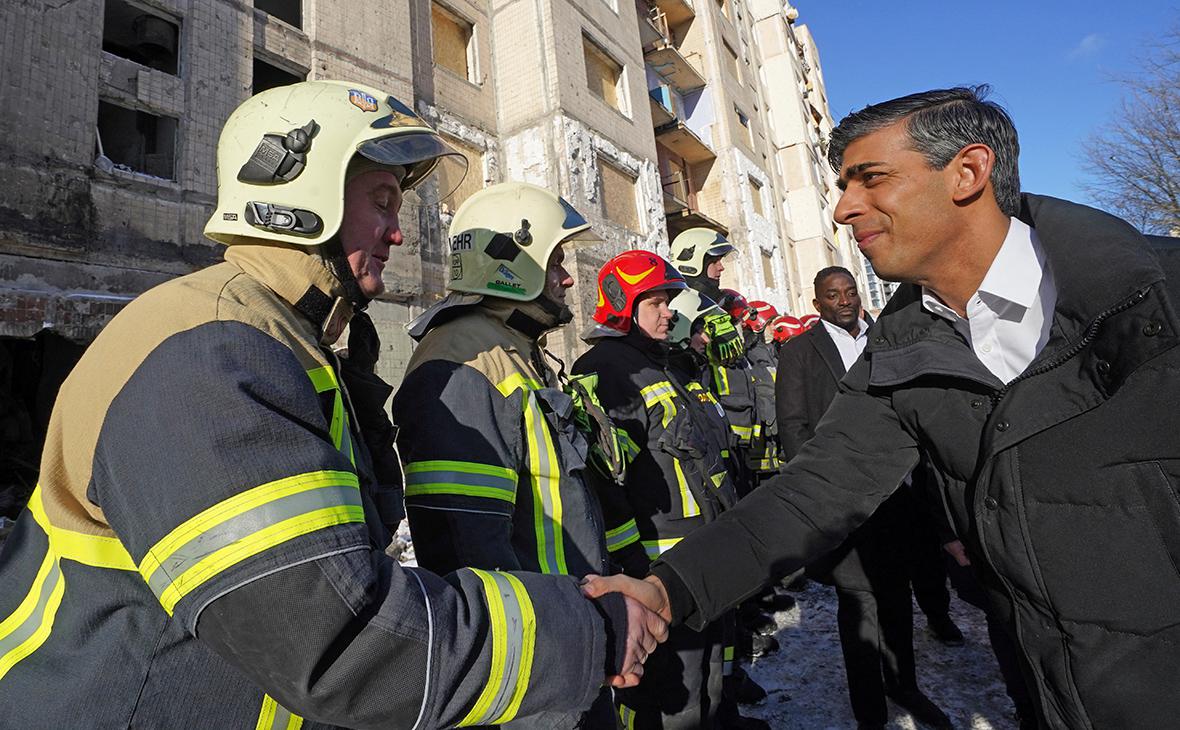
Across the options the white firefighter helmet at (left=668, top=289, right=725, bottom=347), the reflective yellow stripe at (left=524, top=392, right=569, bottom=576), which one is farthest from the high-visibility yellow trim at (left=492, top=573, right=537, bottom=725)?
the white firefighter helmet at (left=668, top=289, right=725, bottom=347)

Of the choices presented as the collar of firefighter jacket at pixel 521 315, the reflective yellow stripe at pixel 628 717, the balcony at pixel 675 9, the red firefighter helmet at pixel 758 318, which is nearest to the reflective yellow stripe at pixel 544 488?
the collar of firefighter jacket at pixel 521 315

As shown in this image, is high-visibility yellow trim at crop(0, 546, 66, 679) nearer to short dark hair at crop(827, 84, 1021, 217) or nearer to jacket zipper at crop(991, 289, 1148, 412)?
jacket zipper at crop(991, 289, 1148, 412)

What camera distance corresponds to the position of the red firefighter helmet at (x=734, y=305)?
22.5 ft

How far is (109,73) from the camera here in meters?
7.00

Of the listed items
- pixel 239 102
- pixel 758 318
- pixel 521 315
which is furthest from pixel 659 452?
pixel 239 102

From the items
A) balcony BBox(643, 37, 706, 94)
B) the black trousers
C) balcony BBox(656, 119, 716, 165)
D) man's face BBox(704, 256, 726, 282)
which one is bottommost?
the black trousers

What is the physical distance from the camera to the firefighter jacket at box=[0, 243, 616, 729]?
88 centimetres

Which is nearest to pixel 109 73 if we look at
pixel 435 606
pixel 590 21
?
pixel 435 606

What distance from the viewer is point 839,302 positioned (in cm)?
406

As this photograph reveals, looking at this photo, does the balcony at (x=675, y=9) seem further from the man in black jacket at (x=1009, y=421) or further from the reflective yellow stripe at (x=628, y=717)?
the reflective yellow stripe at (x=628, y=717)

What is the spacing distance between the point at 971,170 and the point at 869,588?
7.50ft

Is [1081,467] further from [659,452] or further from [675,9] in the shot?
[675,9]

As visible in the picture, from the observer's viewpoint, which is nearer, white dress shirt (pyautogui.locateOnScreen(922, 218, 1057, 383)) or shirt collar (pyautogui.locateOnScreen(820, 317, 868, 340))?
white dress shirt (pyautogui.locateOnScreen(922, 218, 1057, 383))

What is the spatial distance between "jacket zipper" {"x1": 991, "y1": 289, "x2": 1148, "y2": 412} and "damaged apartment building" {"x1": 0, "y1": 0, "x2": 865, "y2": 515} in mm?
8065
